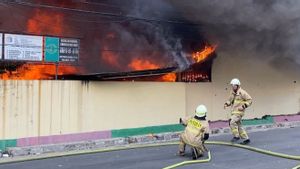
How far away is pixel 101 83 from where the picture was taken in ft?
A: 35.5

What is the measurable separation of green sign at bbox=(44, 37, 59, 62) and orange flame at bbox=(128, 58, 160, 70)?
2249 millimetres

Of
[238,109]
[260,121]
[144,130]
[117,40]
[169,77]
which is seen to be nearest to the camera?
[238,109]

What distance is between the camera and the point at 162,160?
859cm

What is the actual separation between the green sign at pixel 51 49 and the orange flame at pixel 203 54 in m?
4.23

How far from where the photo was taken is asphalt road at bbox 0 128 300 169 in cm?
806

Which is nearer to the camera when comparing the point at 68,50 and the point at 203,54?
the point at 68,50

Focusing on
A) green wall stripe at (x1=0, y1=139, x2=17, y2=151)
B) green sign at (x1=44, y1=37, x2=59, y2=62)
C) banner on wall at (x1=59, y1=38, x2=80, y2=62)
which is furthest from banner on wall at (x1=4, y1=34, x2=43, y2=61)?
green wall stripe at (x1=0, y1=139, x2=17, y2=151)

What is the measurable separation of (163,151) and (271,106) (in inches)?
263

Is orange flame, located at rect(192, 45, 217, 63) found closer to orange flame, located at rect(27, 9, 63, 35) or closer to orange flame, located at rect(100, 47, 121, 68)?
orange flame, located at rect(100, 47, 121, 68)

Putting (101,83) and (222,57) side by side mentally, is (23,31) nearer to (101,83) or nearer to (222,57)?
(101,83)

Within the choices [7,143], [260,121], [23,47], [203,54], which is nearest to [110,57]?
[23,47]

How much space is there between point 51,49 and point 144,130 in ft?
9.63

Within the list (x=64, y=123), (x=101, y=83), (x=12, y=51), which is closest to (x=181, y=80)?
(x=101, y=83)

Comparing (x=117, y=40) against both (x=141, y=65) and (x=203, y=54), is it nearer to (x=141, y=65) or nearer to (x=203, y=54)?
(x=141, y=65)
